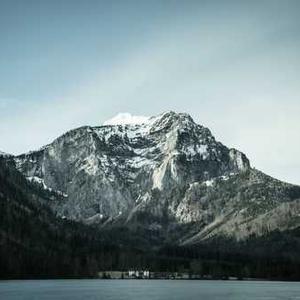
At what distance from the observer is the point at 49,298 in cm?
19825

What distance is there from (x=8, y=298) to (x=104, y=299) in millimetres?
29795

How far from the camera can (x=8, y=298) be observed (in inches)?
7584

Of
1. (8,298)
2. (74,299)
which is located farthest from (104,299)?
(8,298)

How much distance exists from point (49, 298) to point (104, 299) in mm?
17303

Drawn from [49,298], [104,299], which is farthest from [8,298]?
[104,299]

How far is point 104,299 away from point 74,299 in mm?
9616

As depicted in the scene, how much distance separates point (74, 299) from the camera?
7751 inches

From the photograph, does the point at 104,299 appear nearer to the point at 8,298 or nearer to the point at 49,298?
the point at 49,298

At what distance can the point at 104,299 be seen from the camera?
200 meters

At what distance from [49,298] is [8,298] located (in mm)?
13012

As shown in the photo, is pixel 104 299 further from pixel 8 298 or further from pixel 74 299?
pixel 8 298

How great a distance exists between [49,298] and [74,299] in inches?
321

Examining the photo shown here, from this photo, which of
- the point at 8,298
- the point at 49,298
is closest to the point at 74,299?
the point at 49,298
